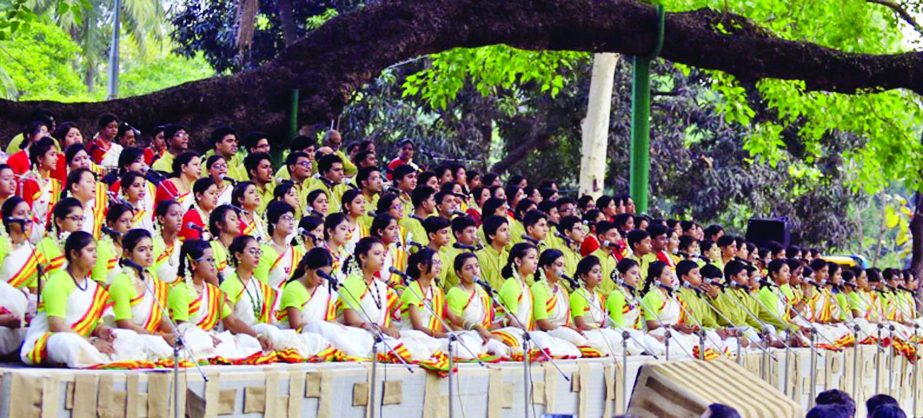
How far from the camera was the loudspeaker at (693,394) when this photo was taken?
818 cm

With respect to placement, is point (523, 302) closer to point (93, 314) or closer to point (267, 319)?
point (267, 319)

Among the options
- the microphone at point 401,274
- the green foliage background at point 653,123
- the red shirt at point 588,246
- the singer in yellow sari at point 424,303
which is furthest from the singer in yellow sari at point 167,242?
the green foliage background at point 653,123

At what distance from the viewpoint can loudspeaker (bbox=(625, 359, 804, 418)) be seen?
26.8 feet

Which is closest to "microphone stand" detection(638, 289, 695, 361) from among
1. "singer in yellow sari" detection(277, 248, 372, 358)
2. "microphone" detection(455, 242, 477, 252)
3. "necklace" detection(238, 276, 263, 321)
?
"microphone" detection(455, 242, 477, 252)

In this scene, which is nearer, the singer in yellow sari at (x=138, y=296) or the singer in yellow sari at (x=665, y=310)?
the singer in yellow sari at (x=138, y=296)

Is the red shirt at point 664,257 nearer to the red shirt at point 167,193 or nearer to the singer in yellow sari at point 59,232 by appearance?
the red shirt at point 167,193

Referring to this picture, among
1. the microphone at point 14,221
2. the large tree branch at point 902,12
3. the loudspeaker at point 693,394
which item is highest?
the large tree branch at point 902,12

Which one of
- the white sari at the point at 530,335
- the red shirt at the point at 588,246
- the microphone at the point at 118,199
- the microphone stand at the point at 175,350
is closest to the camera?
the microphone stand at the point at 175,350

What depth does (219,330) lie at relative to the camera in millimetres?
9172

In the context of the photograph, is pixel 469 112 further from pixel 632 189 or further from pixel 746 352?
pixel 746 352

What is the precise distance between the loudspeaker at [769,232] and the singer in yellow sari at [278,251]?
9632mm

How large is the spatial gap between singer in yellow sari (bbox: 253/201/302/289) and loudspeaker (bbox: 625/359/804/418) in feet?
9.19

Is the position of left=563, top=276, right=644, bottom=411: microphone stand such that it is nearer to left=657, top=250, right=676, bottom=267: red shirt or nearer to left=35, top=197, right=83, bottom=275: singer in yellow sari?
left=657, top=250, right=676, bottom=267: red shirt

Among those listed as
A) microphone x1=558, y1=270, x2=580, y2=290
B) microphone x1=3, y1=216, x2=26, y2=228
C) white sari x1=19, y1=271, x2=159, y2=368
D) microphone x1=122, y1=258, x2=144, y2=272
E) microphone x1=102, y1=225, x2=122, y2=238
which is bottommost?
white sari x1=19, y1=271, x2=159, y2=368
